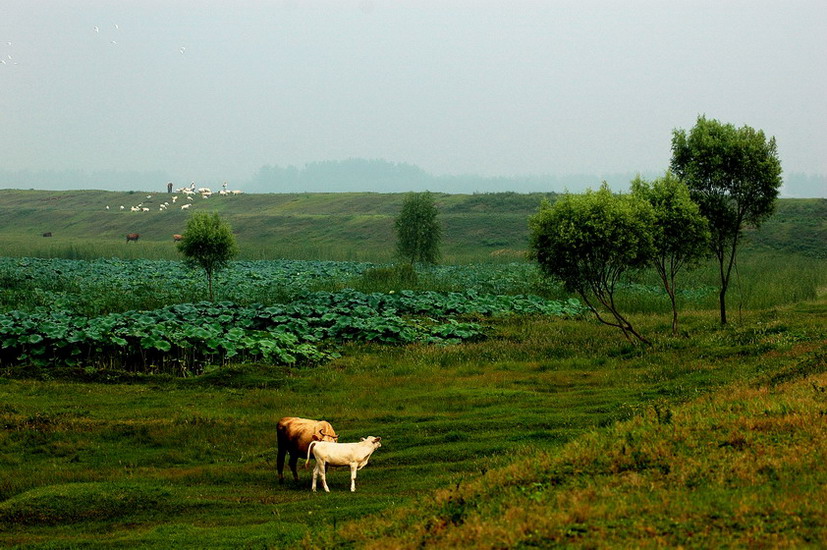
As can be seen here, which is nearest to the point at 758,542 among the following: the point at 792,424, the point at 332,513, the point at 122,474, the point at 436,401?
the point at 792,424

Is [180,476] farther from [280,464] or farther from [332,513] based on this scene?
[332,513]

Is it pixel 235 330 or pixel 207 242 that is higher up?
pixel 207 242

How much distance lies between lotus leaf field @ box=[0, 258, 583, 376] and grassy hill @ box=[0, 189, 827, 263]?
121 feet

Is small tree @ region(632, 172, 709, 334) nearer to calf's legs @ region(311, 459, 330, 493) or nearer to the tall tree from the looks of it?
the tall tree

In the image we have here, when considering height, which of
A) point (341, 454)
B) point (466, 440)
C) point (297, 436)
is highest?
point (297, 436)

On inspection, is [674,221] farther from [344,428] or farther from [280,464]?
[280,464]

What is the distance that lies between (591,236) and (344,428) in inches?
596

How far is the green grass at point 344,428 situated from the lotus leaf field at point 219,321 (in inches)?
90.6

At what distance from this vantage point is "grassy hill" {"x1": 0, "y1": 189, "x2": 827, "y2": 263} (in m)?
91.6

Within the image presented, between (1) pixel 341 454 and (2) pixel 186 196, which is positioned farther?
(2) pixel 186 196

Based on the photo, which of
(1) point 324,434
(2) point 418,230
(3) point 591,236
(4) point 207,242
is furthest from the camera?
(2) point 418,230

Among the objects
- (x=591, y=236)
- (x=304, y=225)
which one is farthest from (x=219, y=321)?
(x=304, y=225)

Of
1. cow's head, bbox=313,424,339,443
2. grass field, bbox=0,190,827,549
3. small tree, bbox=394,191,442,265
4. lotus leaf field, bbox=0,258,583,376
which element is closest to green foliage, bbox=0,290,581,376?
lotus leaf field, bbox=0,258,583,376

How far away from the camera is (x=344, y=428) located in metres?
19.8
